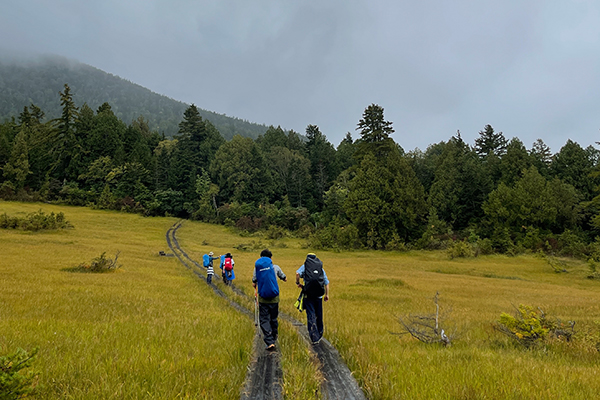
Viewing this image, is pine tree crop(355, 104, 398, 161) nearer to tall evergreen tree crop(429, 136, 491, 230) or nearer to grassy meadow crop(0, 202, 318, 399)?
tall evergreen tree crop(429, 136, 491, 230)

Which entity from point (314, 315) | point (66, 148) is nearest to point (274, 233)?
point (314, 315)

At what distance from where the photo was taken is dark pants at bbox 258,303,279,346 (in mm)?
7648

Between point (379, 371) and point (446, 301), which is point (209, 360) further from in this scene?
point (446, 301)

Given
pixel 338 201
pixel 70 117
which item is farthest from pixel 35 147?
pixel 338 201

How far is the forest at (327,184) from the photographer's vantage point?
171ft

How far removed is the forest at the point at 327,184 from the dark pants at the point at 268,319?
40474 mm

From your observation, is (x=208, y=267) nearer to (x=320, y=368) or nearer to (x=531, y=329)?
(x=320, y=368)

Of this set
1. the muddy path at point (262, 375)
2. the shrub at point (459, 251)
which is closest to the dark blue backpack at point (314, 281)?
the muddy path at point (262, 375)

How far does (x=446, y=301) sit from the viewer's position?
681 inches

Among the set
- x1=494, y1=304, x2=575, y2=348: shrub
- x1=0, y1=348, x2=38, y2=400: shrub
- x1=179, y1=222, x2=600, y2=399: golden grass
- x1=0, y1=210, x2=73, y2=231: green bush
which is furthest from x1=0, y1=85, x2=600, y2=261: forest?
x1=0, y1=348, x2=38, y2=400: shrub

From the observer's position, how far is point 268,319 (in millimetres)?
7824

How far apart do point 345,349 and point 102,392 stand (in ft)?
17.0

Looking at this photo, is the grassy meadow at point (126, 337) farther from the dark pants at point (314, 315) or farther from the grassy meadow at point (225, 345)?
the dark pants at point (314, 315)

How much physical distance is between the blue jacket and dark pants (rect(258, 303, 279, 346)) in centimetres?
25
